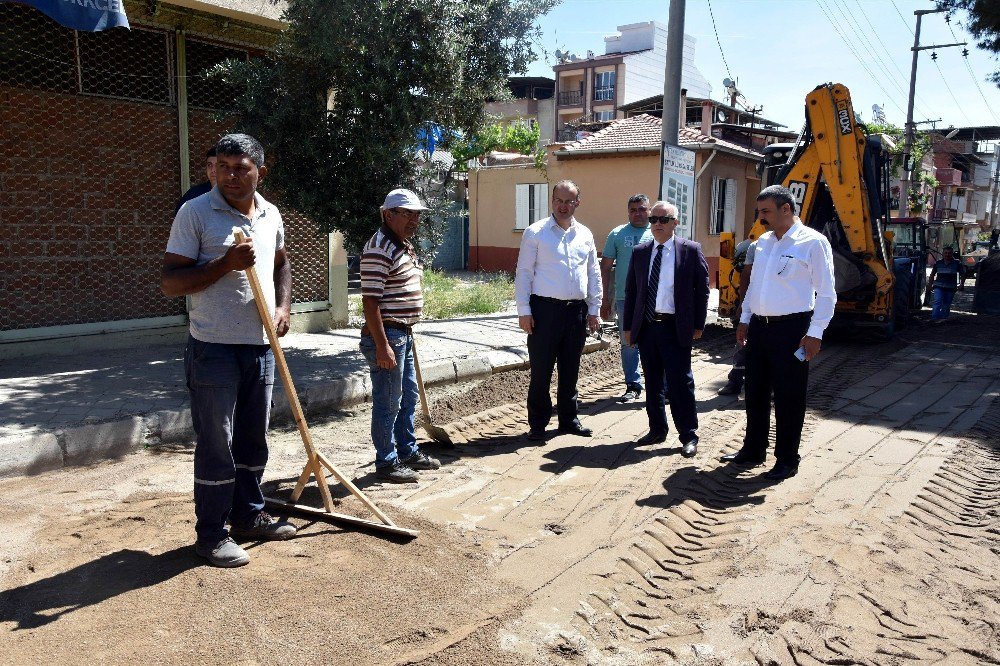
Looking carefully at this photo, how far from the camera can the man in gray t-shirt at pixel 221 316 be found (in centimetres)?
352

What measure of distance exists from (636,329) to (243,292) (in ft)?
11.0

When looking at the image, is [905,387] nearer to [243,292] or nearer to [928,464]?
[928,464]

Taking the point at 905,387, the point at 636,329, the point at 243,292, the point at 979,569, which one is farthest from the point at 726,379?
the point at 243,292

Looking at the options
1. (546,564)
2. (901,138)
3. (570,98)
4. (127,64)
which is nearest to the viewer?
(546,564)

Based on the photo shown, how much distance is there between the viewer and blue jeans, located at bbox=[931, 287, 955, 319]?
1488cm

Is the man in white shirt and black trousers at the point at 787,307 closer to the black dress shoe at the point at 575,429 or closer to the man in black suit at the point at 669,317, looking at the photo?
the man in black suit at the point at 669,317

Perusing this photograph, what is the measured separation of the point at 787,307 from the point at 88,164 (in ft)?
23.4

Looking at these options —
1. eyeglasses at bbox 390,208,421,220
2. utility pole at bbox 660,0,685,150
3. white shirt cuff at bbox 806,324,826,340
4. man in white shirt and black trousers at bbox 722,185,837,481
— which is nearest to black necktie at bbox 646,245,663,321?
man in white shirt and black trousers at bbox 722,185,837,481

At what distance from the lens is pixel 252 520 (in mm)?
4000

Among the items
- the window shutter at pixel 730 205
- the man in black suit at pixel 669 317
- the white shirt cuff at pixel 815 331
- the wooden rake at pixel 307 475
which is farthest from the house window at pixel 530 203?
the wooden rake at pixel 307 475

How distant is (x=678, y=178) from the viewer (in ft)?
32.0

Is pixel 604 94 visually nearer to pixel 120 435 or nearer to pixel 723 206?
pixel 723 206

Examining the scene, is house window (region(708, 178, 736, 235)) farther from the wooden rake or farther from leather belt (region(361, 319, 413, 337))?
the wooden rake

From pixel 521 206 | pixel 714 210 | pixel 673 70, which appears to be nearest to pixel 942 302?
pixel 714 210
